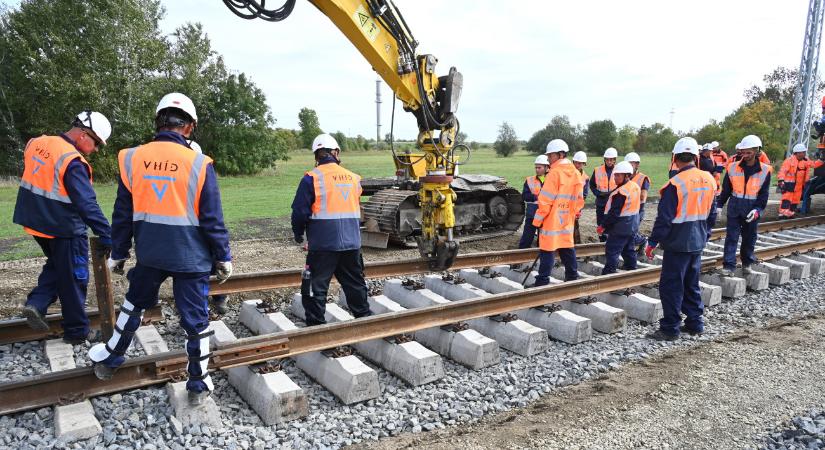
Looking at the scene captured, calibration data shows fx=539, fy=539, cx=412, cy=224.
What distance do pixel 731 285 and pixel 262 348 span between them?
6027 mm

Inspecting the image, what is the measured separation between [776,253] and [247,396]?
8.27 m

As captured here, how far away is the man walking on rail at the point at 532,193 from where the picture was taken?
Result: 9.27 meters

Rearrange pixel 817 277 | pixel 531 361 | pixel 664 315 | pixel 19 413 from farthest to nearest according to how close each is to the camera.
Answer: pixel 817 277
pixel 664 315
pixel 531 361
pixel 19 413

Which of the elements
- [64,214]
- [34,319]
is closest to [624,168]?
[64,214]

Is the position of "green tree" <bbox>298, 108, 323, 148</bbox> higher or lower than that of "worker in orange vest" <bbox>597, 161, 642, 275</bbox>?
higher

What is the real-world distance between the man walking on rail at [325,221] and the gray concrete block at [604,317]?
2569mm

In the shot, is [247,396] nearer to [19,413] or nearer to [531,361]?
[19,413]

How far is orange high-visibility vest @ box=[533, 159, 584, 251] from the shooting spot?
6.48m

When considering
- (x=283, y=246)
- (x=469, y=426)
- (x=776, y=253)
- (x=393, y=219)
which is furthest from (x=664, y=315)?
(x=283, y=246)

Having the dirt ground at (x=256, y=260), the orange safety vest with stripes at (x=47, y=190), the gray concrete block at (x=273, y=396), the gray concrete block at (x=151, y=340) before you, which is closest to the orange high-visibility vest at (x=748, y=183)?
the dirt ground at (x=256, y=260)

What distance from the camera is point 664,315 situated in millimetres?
5652

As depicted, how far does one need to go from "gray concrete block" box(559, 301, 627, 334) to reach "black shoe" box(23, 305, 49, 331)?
517 cm

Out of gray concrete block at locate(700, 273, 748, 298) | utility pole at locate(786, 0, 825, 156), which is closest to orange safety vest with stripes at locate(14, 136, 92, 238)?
gray concrete block at locate(700, 273, 748, 298)

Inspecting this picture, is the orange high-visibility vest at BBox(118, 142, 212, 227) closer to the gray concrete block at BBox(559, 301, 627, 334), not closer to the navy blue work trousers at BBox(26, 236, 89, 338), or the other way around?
the navy blue work trousers at BBox(26, 236, 89, 338)
